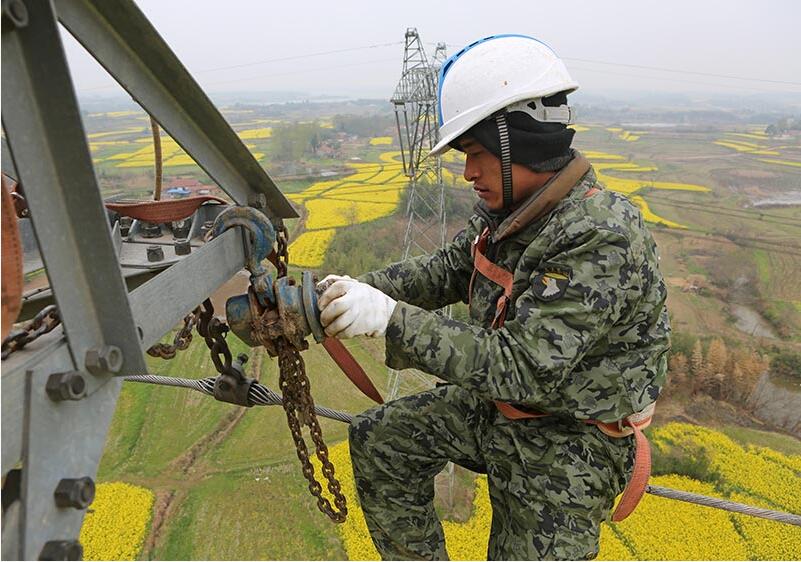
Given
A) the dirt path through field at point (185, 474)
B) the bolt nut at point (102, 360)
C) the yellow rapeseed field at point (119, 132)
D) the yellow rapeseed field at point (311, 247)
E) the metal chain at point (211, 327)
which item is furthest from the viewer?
the yellow rapeseed field at point (119, 132)

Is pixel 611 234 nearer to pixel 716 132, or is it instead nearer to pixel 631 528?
pixel 631 528

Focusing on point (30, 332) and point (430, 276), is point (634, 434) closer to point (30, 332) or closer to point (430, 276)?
point (430, 276)

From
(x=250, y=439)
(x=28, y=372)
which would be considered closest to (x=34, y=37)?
(x=28, y=372)

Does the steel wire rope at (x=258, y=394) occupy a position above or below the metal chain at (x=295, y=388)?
below

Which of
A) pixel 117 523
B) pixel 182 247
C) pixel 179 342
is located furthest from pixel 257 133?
pixel 182 247

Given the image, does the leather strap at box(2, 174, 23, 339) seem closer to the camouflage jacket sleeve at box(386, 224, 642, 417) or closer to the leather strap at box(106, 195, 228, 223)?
the leather strap at box(106, 195, 228, 223)

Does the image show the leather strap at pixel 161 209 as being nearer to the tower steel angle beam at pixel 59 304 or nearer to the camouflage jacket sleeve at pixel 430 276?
the camouflage jacket sleeve at pixel 430 276

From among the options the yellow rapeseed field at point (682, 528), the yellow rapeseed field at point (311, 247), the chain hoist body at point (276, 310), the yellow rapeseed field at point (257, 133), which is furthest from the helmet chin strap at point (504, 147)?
the yellow rapeseed field at point (257, 133)
